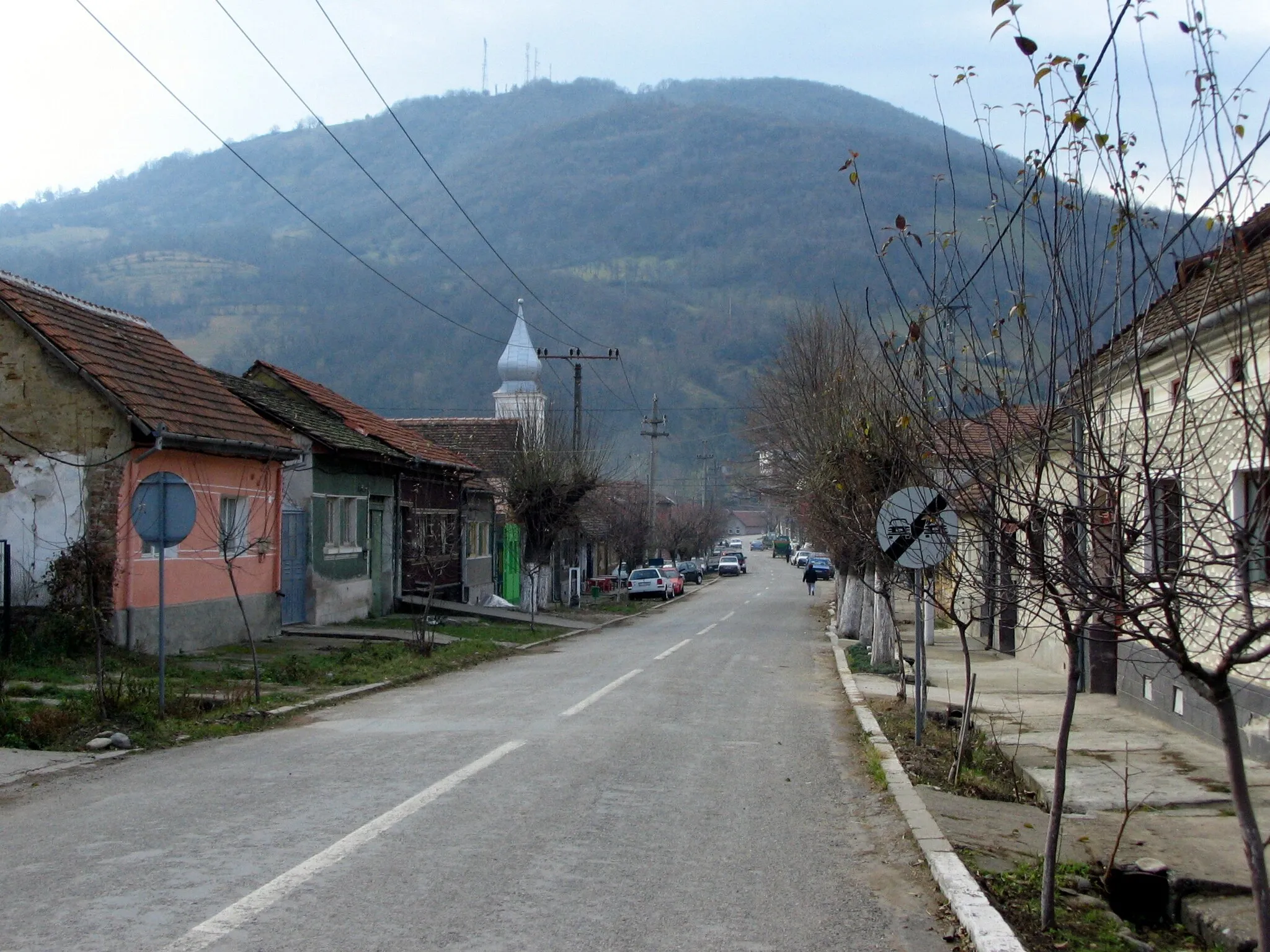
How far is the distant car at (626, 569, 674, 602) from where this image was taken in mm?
51875

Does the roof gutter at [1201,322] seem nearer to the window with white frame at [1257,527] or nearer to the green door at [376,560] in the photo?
the window with white frame at [1257,527]

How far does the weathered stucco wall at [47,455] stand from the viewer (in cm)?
1717

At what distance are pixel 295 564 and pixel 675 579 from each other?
114ft

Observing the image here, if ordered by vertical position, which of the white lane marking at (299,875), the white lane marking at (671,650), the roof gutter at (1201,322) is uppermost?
the roof gutter at (1201,322)

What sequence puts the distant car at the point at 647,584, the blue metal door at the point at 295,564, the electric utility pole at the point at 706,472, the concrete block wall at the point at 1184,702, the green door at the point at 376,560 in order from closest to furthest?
the concrete block wall at the point at 1184,702 < the blue metal door at the point at 295,564 < the green door at the point at 376,560 < the distant car at the point at 647,584 < the electric utility pole at the point at 706,472

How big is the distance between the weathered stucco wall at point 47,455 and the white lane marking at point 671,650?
32.0 feet

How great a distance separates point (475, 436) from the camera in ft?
150

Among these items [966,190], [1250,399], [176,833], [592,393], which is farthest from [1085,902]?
[966,190]

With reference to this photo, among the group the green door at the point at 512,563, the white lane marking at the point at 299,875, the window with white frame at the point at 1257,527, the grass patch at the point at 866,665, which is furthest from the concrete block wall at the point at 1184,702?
the green door at the point at 512,563

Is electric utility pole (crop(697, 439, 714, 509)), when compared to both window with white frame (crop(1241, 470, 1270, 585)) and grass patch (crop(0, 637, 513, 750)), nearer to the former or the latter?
grass patch (crop(0, 637, 513, 750))

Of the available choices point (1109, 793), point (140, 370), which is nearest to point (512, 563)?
point (140, 370)

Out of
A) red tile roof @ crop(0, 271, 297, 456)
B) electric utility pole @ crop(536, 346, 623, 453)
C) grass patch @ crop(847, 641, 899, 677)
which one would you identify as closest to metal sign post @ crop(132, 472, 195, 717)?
red tile roof @ crop(0, 271, 297, 456)

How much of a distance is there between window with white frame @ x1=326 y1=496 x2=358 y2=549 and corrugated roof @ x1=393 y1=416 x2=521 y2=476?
13563mm

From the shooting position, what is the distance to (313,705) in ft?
46.4
